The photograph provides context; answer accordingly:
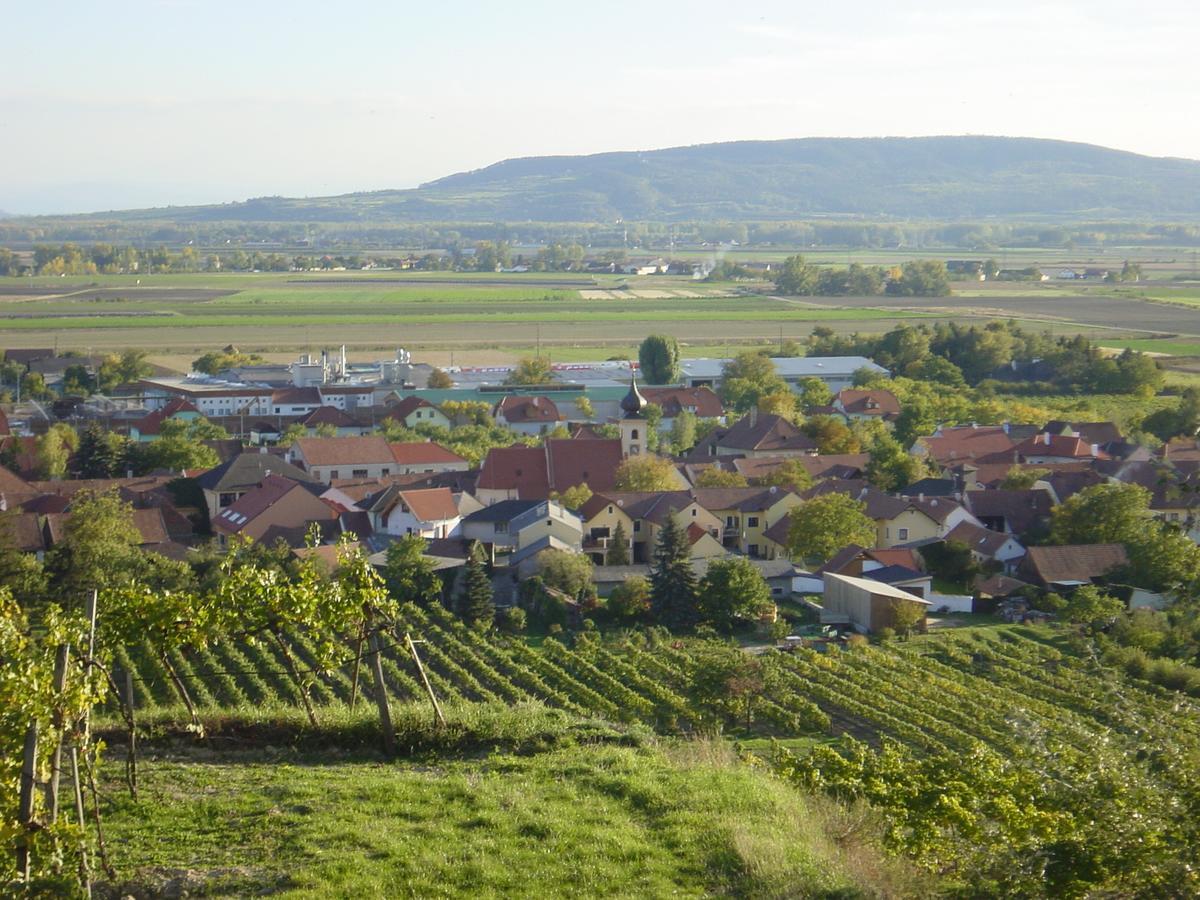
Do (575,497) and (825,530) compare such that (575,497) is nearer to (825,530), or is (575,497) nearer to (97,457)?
(825,530)

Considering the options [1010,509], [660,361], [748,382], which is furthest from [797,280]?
[1010,509]

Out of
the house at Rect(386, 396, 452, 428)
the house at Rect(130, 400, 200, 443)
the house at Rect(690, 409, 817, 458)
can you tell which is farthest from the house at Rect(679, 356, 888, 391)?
the house at Rect(130, 400, 200, 443)

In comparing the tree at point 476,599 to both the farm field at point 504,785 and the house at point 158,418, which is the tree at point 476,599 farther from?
the house at point 158,418

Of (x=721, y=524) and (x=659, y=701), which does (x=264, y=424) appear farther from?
(x=659, y=701)

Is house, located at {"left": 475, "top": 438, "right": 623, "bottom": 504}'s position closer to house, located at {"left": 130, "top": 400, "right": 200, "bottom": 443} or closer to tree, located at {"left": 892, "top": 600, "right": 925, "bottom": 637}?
tree, located at {"left": 892, "top": 600, "right": 925, "bottom": 637}

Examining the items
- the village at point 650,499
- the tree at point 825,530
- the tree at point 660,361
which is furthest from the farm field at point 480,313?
the tree at point 825,530
